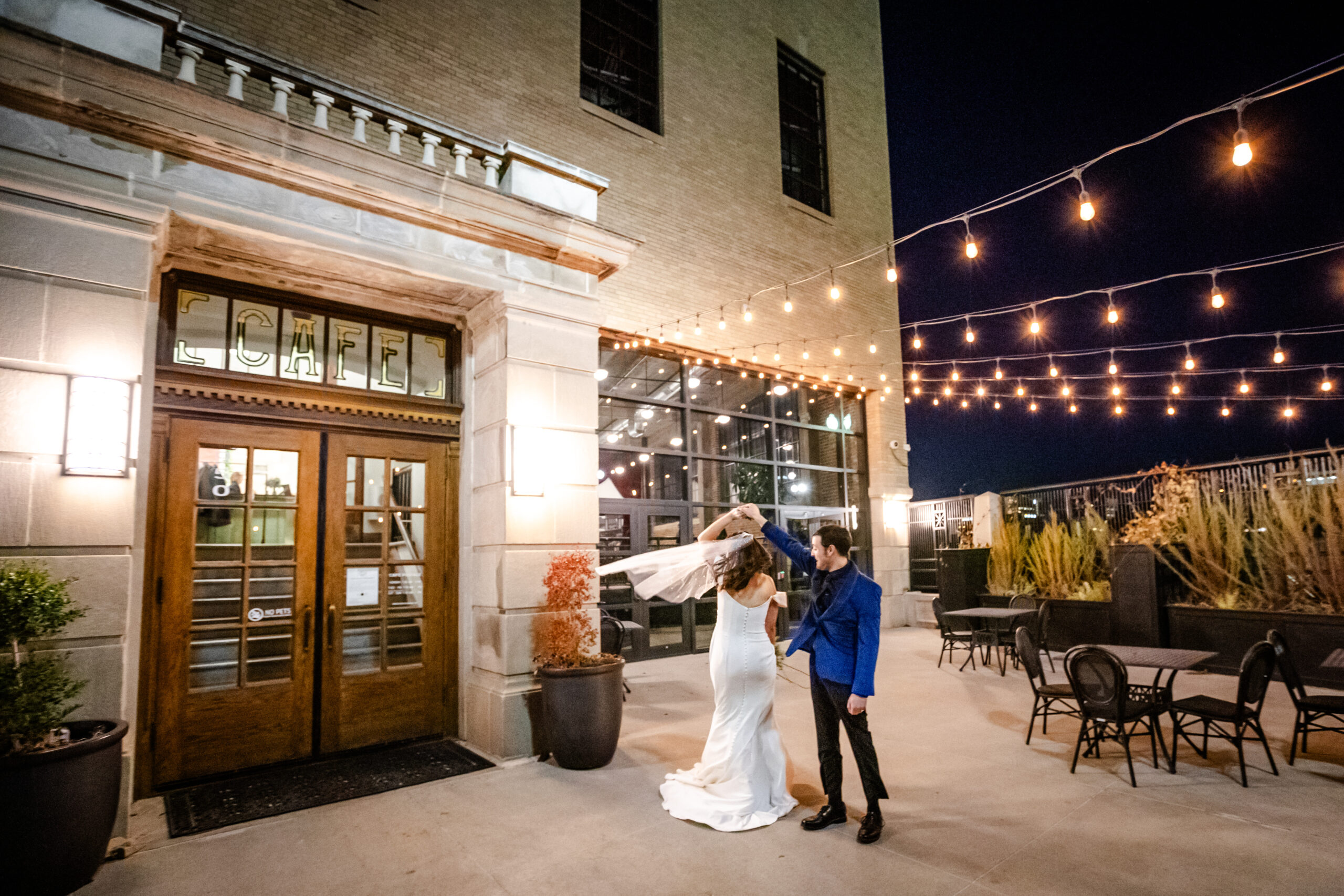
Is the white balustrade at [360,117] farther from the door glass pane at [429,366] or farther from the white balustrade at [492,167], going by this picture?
the door glass pane at [429,366]

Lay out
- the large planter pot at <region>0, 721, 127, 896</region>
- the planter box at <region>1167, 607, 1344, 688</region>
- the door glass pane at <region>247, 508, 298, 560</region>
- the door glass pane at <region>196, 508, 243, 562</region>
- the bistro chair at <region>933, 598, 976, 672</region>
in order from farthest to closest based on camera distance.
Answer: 1. the bistro chair at <region>933, 598, 976, 672</region>
2. the planter box at <region>1167, 607, 1344, 688</region>
3. the door glass pane at <region>247, 508, 298, 560</region>
4. the door glass pane at <region>196, 508, 243, 562</region>
5. the large planter pot at <region>0, 721, 127, 896</region>

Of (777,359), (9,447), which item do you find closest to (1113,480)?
(777,359)

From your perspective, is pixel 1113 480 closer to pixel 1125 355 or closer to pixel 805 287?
pixel 805 287

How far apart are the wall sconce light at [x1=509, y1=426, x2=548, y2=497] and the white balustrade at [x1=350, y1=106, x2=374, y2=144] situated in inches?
97.8

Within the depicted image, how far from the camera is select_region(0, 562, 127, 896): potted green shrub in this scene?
116 inches

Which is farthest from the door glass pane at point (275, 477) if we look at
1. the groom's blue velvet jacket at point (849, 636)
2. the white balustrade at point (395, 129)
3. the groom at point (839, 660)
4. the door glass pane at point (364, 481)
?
the groom's blue velvet jacket at point (849, 636)

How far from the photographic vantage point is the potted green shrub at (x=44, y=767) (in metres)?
2.96

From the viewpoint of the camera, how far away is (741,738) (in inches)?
159

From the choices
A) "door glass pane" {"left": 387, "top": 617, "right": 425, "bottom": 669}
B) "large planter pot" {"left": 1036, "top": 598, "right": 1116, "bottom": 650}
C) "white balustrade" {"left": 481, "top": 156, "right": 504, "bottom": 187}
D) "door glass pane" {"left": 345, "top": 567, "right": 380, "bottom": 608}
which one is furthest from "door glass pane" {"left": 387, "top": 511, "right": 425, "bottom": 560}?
"large planter pot" {"left": 1036, "top": 598, "right": 1116, "bottom": 650}

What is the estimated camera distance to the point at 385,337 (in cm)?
584

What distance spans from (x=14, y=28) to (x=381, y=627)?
431cm

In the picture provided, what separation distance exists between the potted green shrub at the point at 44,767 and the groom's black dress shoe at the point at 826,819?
3.51m

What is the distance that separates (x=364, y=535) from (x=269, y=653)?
105cm

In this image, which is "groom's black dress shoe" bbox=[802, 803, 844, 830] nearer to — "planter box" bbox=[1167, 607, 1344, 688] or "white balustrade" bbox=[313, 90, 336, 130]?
"planter box" bbox=[1167, 607, 1344, 688]
